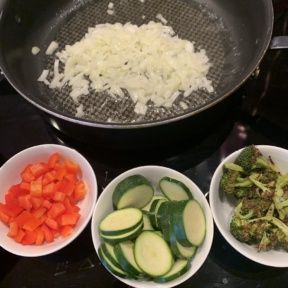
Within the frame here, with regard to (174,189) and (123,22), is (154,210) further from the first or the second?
(123,22)

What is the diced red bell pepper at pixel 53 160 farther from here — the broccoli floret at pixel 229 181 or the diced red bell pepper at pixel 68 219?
the broccoli floret at pixel 229 181

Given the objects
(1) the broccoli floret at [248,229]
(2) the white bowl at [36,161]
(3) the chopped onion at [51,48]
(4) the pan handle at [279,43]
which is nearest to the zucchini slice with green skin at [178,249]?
(1) the broccoli floret at [248,229]

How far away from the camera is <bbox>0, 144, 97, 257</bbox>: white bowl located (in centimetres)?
100

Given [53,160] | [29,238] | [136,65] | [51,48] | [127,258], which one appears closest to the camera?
[127,258]

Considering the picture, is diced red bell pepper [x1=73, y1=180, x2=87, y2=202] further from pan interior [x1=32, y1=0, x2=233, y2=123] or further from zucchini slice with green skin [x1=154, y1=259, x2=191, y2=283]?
zucchini slice with green skin [x1=154, y1=259, x2=191, y2=283]

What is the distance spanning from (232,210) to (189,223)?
0.19 metres

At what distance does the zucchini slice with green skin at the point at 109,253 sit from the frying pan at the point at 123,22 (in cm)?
29

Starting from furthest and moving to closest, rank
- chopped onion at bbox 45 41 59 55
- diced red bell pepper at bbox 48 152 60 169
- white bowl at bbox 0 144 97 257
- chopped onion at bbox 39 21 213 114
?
1. chopped onion at bbox 45 41 59 55
2. chopped onion at bbox 39 21 213 114
3. diced red bell pepper at bbox 48 152 60 169
4. white bowl at bbox 0 144 97 257

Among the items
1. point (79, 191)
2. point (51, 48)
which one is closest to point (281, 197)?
point (79, 191)

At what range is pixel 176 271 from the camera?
91 centimetres

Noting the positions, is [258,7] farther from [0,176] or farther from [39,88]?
[0,176]

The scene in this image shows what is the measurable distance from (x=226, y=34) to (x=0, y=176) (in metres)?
0.83

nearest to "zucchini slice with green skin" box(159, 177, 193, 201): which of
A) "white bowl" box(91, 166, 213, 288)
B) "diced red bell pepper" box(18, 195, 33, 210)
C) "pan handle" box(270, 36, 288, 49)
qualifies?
"white bowl" box(91, 166, 213, 288)

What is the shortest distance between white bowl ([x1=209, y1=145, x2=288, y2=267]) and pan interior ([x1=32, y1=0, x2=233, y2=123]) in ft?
0.76
